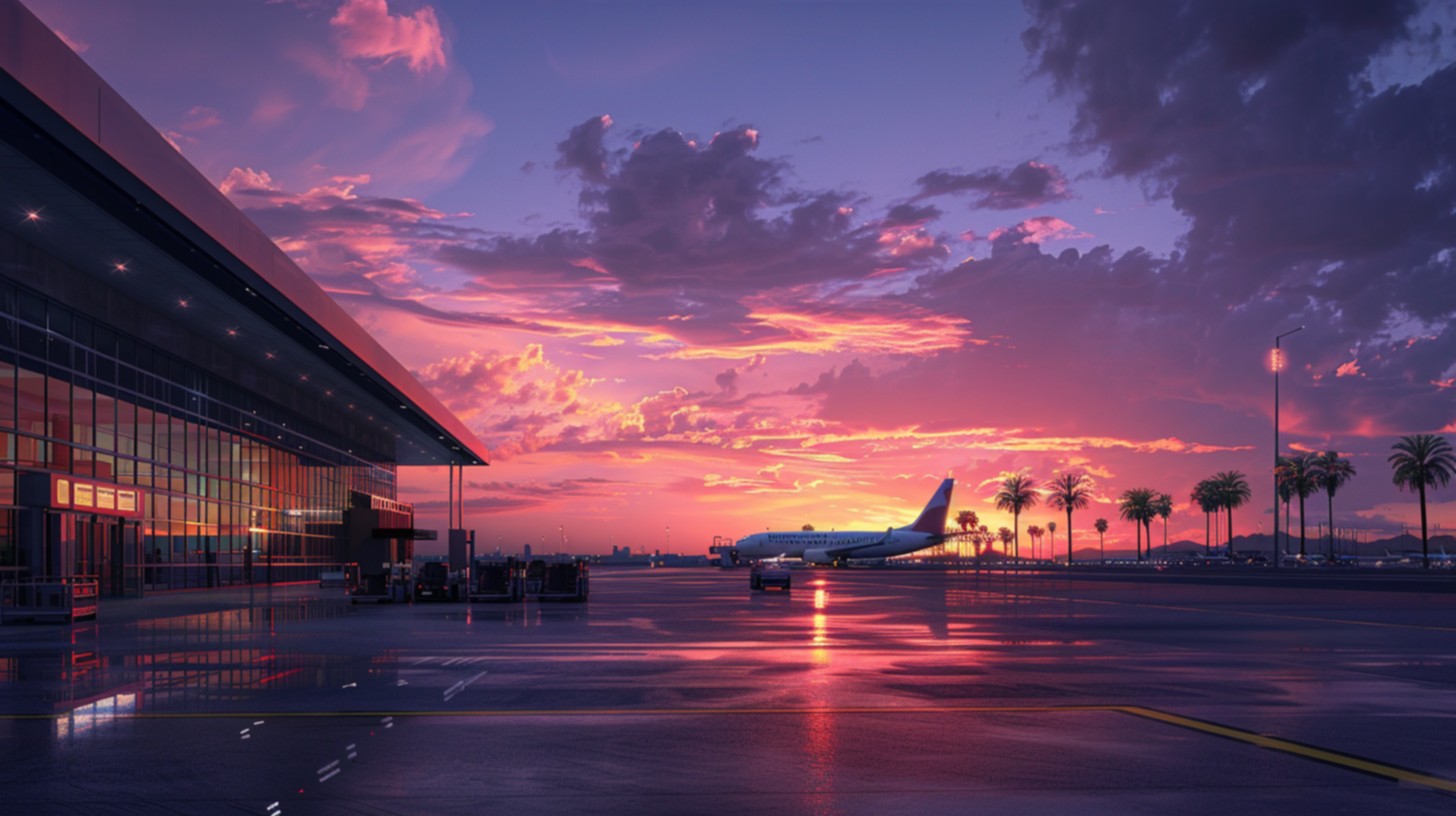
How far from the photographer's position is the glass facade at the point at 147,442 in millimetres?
38781

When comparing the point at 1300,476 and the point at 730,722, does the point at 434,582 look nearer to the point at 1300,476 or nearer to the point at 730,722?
the point at 730,722

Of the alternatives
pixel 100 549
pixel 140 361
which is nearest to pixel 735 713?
pixel 100 549

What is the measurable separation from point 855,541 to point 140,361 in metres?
99.6

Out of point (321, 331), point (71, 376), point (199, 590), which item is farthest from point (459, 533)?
point (71, 376)

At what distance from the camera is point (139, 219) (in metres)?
33.3

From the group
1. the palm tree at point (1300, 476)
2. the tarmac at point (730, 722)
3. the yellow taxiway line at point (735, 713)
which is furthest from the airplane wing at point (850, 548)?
the yellow taxiway line at point (735, 713)

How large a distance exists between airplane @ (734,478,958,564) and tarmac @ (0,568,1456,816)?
113236 millimetres

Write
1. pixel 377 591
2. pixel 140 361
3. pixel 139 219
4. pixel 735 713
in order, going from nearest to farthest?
1. pixel 735 713
2. pixel 139 219
3. pixel 377 591
4. pixel 140 361

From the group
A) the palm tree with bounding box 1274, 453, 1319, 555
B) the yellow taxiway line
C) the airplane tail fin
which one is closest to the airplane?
the airplane tail fin

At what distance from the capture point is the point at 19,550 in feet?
127

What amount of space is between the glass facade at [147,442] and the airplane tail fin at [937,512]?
80205 millimetres

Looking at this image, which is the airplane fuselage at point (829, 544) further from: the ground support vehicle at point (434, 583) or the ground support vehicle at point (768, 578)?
the ground support vehicle at point (434, 583)

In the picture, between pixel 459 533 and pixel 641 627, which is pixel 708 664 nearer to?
pixel 641 627

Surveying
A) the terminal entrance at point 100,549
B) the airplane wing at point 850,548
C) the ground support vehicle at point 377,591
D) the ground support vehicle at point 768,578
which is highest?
the terminal entrance at point 100,549
